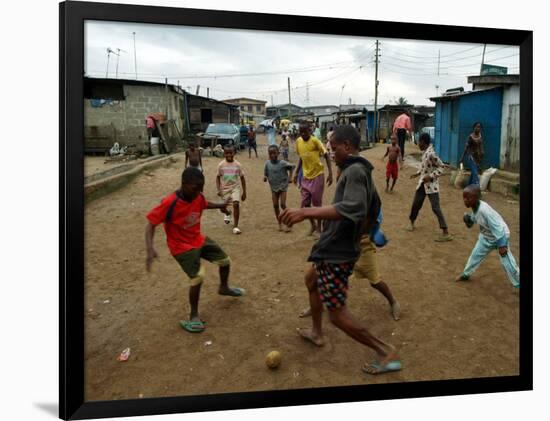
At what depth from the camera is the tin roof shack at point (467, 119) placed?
12.6 ft

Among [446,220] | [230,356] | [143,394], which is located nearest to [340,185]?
[230,356]

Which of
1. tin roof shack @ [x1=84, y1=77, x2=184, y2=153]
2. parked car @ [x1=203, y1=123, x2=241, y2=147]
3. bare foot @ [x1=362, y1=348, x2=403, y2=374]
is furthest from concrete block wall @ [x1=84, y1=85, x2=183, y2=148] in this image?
bare foot @ [x1=362, y1=348, x2=403, y2=374]

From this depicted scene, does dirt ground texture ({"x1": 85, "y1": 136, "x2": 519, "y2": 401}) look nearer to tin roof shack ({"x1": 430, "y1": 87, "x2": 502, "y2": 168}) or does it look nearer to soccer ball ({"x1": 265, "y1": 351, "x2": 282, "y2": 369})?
soccer ball ({"x1": 265, "y1": 351, "x2": 282, "y2": 369})

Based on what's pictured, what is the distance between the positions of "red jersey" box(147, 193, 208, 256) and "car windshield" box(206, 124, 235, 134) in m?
1.94

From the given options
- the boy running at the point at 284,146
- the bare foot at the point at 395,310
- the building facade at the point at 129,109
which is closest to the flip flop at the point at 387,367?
the bare foot at the point at 395,310

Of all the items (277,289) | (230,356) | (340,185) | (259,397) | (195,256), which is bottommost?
(259,397)

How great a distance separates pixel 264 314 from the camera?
3.54 metres

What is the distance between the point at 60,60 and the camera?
2578 mm

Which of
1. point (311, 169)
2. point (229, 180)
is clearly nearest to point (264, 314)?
point (311, 169)

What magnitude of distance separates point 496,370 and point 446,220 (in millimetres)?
1876

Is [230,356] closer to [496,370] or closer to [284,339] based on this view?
[284,339]

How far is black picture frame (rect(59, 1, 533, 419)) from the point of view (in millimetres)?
2582

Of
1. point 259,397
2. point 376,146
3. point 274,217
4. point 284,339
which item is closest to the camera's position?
point 259,397

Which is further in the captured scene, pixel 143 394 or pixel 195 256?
pixel 195 256
